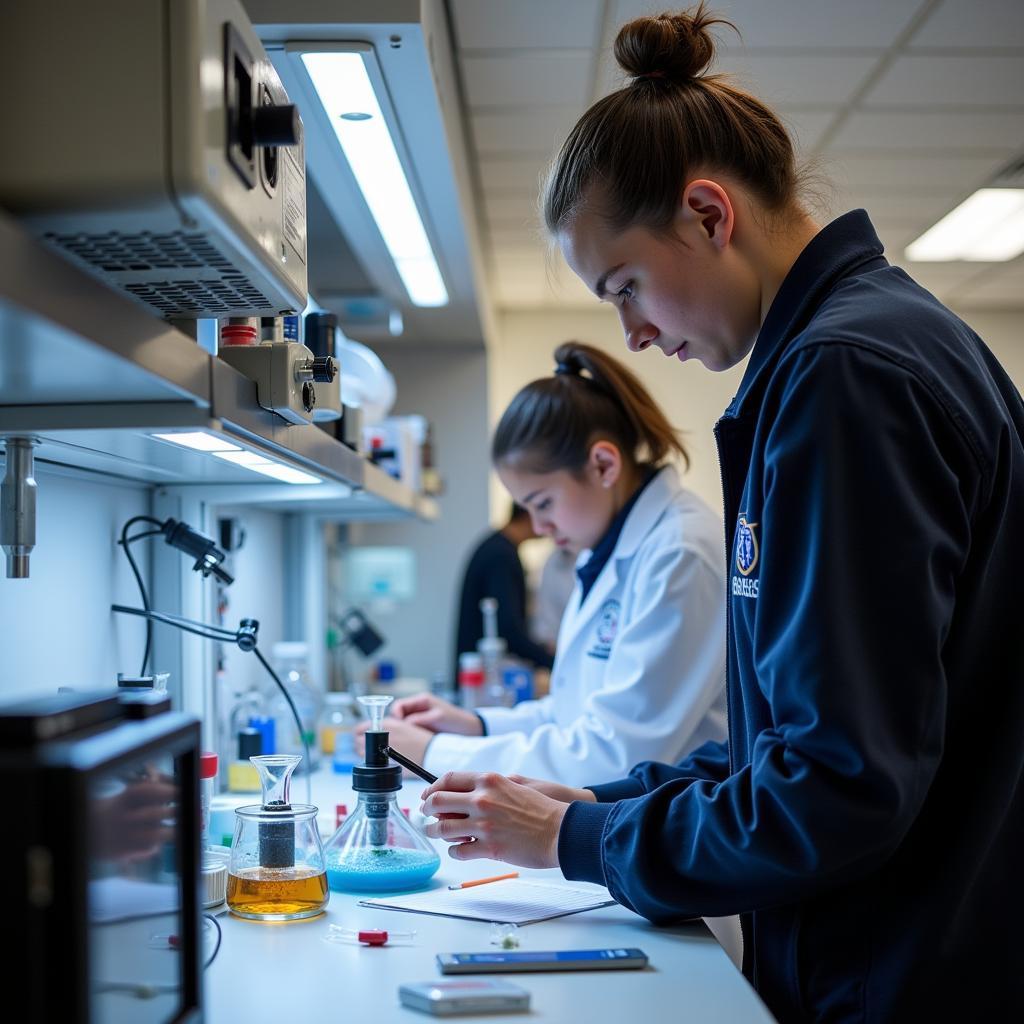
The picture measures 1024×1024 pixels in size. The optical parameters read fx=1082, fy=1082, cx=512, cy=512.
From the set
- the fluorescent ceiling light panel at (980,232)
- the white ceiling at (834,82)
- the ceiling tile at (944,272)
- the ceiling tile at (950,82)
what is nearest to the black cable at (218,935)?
the white ceiling at (834,82)

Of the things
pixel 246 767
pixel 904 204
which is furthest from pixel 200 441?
pixel 904 204

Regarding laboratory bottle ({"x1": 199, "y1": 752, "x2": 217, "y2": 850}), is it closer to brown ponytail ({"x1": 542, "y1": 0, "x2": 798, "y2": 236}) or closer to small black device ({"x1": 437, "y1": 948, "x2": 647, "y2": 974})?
small black device ({"x1": 437, "y1": 948, "x2": 647, "y2": 974})

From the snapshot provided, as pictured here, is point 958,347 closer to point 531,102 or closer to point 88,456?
point 88,456

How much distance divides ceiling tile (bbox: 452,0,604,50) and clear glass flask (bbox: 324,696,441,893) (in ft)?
6.52

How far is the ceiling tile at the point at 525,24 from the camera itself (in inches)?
104

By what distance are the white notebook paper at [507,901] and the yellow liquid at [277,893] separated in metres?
0.07

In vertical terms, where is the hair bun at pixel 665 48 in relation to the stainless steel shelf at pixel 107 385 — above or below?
above

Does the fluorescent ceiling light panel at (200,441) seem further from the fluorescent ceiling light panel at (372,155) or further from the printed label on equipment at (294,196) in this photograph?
the fluorescent ceiling light panel at (372,155)

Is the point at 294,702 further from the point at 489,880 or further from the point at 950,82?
the point at 950,82

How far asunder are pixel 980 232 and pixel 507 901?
407 centimetres

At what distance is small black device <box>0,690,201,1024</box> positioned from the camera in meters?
0.59

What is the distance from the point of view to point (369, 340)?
4637mm

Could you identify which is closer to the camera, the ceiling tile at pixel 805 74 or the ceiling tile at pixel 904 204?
the ceiling tile at pixel 805 74

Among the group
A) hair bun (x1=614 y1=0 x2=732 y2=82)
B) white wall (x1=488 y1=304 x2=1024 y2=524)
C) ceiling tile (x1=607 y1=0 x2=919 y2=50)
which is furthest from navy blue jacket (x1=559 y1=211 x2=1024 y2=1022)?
white wall (x1=488 y1=304 x2=1024 y2=524)
